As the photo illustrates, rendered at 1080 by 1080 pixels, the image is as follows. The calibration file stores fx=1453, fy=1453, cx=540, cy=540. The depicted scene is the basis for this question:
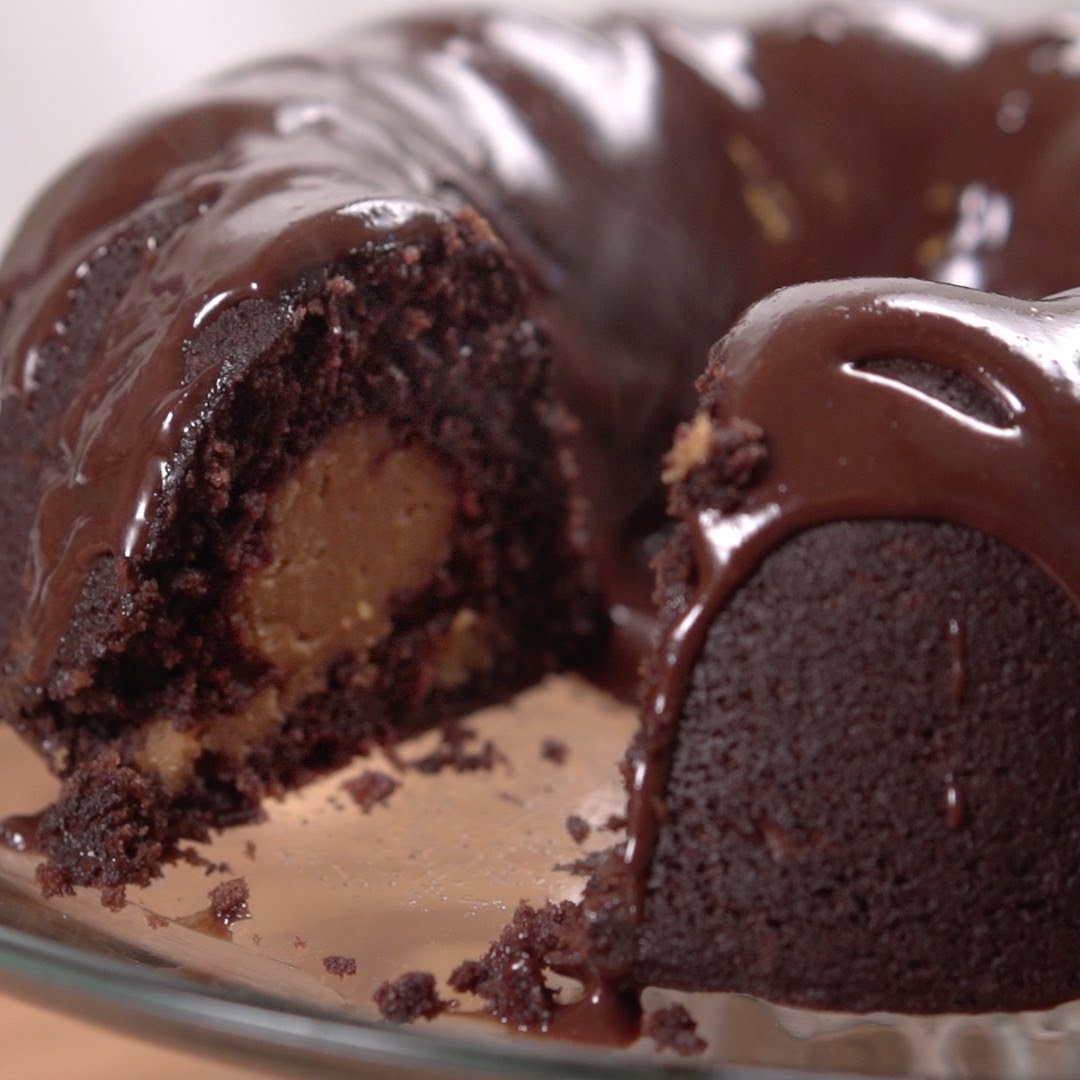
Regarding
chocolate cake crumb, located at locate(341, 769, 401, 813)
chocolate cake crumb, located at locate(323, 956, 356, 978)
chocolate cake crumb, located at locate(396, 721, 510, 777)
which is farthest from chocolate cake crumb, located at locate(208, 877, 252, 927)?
chocolate cake crumb, located at locate(396, 721, 510, 777)

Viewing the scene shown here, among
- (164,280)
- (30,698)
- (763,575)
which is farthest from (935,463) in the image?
(30,698)

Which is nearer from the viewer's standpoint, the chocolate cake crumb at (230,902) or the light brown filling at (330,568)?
the chocolate cake crumb at (230,902)

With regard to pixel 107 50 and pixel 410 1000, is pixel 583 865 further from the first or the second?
pixel 107 50

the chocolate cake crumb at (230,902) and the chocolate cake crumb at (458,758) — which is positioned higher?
the chocolate cake crumb at (230,902)

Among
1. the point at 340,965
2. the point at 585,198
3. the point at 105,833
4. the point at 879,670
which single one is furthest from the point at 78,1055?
the point at 585,198

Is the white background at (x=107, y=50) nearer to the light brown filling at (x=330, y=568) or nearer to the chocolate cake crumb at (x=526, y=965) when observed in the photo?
the light brown filling at (x=330, y=568)

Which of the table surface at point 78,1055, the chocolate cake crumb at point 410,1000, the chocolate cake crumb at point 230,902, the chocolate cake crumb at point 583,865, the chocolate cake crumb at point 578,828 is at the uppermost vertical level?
the chocolate cake crumb at point 410,1000

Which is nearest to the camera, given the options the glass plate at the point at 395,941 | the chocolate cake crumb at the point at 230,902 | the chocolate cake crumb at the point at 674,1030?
the glass plate at the point at 395,941

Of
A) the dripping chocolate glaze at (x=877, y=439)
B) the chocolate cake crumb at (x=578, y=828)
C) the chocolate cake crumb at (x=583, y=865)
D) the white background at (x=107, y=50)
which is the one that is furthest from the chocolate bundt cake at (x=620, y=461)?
the white background at (x=107, y=50)
